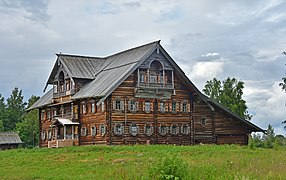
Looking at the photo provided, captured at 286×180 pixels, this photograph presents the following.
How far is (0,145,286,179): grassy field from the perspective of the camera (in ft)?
52.5

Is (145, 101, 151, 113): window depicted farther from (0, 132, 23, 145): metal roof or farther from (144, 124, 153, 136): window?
(0, 132, 23, 145): metal roof

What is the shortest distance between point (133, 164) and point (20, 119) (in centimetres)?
6966

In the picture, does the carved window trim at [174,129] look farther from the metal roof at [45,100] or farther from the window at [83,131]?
the metal roof at [45,100]

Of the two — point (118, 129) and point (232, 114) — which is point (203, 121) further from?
point (118, 129)

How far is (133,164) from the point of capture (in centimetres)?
2422

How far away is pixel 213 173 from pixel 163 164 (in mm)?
1643

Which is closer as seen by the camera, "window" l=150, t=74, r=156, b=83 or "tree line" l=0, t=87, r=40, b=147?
"window" l=150, t=74, r=156, b=83

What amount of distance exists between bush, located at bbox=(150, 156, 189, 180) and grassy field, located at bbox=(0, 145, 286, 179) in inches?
9.8

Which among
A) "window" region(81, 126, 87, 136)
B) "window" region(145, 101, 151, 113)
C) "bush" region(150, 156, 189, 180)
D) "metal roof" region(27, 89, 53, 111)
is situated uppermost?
"metal roof" region(27, 89, 53, 111)

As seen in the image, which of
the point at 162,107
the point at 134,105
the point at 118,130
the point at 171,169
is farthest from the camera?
the point at 162,107

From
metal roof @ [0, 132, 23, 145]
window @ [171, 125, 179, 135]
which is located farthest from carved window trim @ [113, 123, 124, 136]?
metal roof @ [0, 132, 23, 145]

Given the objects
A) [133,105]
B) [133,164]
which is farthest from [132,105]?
[133,164]

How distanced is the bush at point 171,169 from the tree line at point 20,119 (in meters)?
58.0

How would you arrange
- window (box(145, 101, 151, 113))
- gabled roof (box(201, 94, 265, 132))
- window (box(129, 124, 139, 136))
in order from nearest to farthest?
1. window (box(129, 124, 139, 136))
2. window (box(145, 101, 151, 113))
3. gabled roof (box(201, 94, 265, 132))
